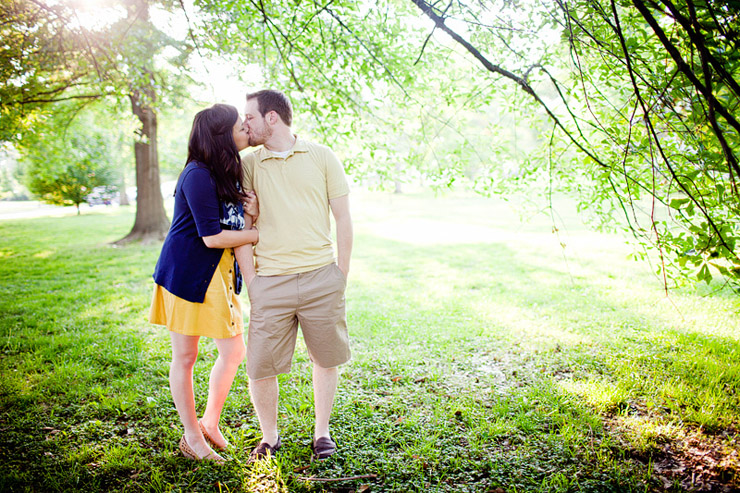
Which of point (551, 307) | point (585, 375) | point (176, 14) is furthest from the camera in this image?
point (551, 307)

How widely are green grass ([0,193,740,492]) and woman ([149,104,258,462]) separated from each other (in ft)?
2.56

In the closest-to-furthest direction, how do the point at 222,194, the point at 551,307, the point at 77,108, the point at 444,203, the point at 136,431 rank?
1. the point at 222,194
2. the point at 136,431
3. the point at 551,307
4. the point at 77,108
5. the point at 444,203

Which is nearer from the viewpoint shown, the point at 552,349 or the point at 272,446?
the point at 272,446

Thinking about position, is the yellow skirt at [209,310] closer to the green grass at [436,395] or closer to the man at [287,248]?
the man at [287,248]

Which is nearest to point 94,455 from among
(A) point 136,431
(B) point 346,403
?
(A) point 136,431

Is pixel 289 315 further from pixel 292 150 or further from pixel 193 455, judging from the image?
pixel 193 455

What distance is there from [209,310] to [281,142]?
41.9 inches

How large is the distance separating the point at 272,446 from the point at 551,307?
4.17m

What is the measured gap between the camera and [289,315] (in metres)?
2.42

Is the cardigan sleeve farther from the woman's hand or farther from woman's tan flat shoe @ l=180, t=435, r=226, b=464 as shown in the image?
woman's tan flat shoe @ l=180, t=435, r=226, b=464

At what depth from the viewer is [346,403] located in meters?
3.21

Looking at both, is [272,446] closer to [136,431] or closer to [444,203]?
[136,431]

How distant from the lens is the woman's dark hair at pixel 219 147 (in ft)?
7.50

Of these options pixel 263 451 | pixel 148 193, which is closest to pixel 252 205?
pixel 263 451
